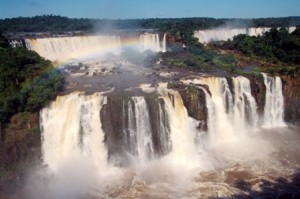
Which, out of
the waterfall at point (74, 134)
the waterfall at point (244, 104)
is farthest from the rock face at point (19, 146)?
the waterfall at point (244, 104)

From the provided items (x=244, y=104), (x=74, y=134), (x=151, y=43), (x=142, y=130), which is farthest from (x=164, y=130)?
(x=151, y=43)

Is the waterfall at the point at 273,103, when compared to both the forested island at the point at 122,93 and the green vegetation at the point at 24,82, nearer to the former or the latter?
the forested island at the point at 122,93

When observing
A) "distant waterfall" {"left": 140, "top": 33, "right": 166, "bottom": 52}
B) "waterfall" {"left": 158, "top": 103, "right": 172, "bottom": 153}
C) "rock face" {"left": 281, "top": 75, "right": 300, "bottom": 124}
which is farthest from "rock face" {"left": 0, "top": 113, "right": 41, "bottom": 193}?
"distant waterfall" {"left": 140, "top": 33, "right": 166, "bottom": 52}

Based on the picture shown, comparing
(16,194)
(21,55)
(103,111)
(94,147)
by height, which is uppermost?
(21,55)

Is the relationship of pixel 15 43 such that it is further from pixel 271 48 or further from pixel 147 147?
pixel 271 48

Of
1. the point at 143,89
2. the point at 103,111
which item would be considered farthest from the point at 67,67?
the point at 103,111

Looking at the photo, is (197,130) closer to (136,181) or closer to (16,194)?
(136,181)
